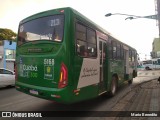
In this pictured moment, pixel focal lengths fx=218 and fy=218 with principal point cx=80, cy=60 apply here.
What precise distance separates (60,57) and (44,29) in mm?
1204

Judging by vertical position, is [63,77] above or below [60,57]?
below

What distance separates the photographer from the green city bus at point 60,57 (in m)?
6.35

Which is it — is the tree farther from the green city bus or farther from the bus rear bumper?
the bus rear bumper

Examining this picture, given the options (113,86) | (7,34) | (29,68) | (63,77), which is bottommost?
(113,86)

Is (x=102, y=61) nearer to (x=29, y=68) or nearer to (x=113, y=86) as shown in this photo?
(x=113, y=86)

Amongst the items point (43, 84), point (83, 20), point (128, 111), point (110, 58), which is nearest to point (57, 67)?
point (43, 84)

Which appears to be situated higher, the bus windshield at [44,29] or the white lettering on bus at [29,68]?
the bus windshield at [44,29]

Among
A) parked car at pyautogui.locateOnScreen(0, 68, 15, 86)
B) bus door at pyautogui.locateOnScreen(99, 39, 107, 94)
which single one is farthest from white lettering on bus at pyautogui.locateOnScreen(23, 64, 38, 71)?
parked car at pyautogui.locateOnScreen(0, 68, 15, 86)

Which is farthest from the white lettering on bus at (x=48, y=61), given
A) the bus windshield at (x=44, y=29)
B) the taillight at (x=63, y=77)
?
the bus windshield at (x=44, y=29)

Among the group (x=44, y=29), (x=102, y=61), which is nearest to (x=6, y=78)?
(x=102, y=61)

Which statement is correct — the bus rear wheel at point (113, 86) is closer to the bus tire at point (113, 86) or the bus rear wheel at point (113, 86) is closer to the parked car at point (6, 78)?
the bus tire at point (113, 86)

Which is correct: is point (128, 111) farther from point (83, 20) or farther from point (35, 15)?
point (35, 15)

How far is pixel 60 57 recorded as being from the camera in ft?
21.0

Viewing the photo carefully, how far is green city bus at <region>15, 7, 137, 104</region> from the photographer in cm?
635
